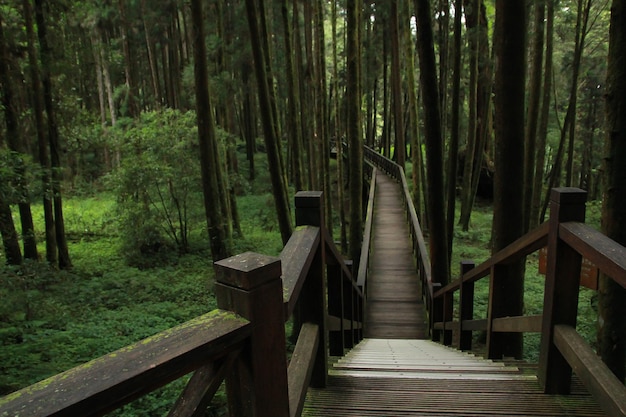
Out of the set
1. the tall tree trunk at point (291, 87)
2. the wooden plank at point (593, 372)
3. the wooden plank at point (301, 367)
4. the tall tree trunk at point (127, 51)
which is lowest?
the wooden plank at point (593, 372)

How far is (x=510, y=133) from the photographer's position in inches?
176

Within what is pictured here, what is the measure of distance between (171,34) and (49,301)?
19437 mm

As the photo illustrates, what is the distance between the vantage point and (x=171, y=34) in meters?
23.9

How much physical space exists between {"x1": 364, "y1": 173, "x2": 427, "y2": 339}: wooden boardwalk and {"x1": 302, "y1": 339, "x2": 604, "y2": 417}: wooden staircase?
4620 mm

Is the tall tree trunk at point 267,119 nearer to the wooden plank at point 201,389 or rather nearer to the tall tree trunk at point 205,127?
the tall tree trunk at point 205,127

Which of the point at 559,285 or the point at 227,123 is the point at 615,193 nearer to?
the point at 559,285

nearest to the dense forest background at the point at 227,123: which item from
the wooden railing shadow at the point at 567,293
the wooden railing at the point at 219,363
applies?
the wooden railing shadow at the point at 567,293

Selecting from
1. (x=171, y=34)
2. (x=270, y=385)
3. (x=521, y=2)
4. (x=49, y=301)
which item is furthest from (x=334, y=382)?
(x=171, y=34)

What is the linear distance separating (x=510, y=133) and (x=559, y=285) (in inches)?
95.8

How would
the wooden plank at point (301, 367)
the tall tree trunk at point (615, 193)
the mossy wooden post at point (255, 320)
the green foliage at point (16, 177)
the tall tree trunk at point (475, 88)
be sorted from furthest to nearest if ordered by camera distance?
the tall tree trunk at point (475, 88)
the green foliage at point (16, 177)
the tall tree trunk at point (615, 193)
the wooden plank at point (301, 367)
the mossy wooden post at point (255, 320)

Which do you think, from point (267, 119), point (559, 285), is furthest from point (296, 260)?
point (267, 119)

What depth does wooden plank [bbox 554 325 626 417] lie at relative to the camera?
1.81 m

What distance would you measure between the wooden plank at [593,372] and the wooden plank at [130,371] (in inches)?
64.7

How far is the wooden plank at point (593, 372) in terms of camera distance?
1.81 metres
